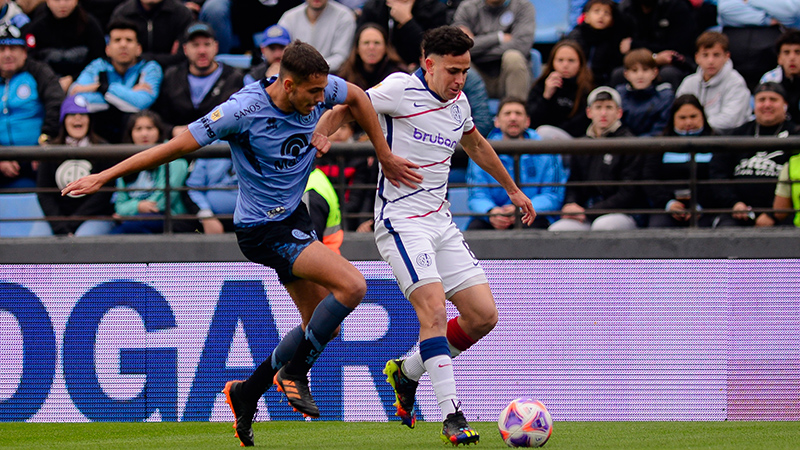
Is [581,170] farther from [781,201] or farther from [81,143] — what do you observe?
[81,143]

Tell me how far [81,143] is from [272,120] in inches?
165

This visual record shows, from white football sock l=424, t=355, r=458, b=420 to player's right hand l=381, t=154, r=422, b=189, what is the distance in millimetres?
Answer: 1089

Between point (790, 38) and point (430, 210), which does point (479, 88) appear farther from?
point (430, 210)

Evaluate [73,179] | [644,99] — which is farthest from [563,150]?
[73,179]

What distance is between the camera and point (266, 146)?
5836 millimetres

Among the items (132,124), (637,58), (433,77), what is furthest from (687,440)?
(132,124)

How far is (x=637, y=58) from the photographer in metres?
9.41

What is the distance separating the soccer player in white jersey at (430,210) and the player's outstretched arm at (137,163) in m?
0.85

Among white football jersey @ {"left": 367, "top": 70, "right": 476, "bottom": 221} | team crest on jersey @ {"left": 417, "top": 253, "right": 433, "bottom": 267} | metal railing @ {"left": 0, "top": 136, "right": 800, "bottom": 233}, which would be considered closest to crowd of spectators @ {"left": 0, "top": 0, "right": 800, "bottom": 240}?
metal railing @ {"left": 0, "top": 136, "right": 800, "bottom": 233}

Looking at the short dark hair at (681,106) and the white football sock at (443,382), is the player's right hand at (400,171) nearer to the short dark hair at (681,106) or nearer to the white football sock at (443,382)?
the white football sock at (443,382)

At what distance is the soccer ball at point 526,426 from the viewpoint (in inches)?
223

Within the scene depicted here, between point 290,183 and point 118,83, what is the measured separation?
186 inches

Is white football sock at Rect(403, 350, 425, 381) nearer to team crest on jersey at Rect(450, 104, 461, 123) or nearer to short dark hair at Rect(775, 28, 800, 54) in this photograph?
team crest on jersey at Rect(450, 104, 461, 123)

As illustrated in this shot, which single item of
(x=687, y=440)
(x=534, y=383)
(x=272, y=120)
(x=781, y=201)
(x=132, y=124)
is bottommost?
(x=534, y=383)
